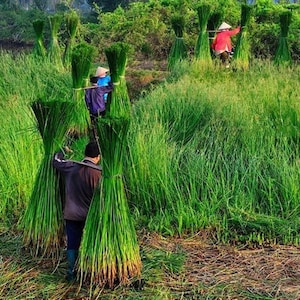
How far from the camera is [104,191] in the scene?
3494mm

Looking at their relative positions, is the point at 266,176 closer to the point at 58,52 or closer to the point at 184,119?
the point at 184,119

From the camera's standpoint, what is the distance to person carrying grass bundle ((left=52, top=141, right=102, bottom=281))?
11.9 ft

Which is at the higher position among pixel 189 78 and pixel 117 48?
pixel 117 48

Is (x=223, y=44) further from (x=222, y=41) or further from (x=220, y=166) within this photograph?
(x=220, y=166)

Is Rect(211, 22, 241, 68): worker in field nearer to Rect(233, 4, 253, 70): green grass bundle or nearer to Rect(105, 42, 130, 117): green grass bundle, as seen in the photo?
Rect(233, 4, 253, 70): green grass bundle

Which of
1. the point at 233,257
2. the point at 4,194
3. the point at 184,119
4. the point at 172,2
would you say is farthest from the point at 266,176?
the point at 172,2

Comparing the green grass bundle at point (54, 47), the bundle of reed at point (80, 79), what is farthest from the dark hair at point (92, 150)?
the green grass bundle at point (54, 47)

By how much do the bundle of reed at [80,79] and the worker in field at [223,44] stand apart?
3.87 meters

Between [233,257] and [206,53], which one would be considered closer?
[233,257]

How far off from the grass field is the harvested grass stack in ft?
0.39

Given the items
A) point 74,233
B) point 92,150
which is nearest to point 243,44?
point 92,150

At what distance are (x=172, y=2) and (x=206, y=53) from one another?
4.28 meters

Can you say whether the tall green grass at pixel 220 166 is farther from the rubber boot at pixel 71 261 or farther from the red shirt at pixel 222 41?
the red shirt at pixel 222 41

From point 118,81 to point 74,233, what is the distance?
312 cm
